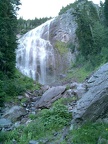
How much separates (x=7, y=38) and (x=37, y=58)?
24.2 metres

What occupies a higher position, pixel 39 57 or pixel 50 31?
pixel 50 31

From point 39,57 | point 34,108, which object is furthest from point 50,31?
point 34,108

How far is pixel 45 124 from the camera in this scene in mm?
12188

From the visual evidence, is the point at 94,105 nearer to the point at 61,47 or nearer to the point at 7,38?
the point at 7,38

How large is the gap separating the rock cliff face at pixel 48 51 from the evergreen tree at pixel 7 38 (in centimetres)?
1740

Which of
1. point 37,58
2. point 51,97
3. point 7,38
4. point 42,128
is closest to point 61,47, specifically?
point 37,58

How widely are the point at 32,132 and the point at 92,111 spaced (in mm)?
2669

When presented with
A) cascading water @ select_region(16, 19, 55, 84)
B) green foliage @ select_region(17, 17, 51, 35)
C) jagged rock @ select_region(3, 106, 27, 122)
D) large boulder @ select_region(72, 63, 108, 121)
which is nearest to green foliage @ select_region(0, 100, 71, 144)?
large boulder @ select_region(72, 63, 108, 121)

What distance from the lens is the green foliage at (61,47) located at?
5009 cm

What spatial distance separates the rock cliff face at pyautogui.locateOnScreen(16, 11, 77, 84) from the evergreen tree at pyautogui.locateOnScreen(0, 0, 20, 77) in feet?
57.1

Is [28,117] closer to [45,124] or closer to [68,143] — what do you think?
[45,124]

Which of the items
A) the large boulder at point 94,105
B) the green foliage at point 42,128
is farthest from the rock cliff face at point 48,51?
the large boulder at point 94,105

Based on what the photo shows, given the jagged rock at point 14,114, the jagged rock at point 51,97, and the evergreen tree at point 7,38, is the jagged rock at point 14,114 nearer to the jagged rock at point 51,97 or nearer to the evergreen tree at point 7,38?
the jagged rock at point 51,97

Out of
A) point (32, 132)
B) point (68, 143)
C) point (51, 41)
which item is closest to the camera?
point (68, 143)
